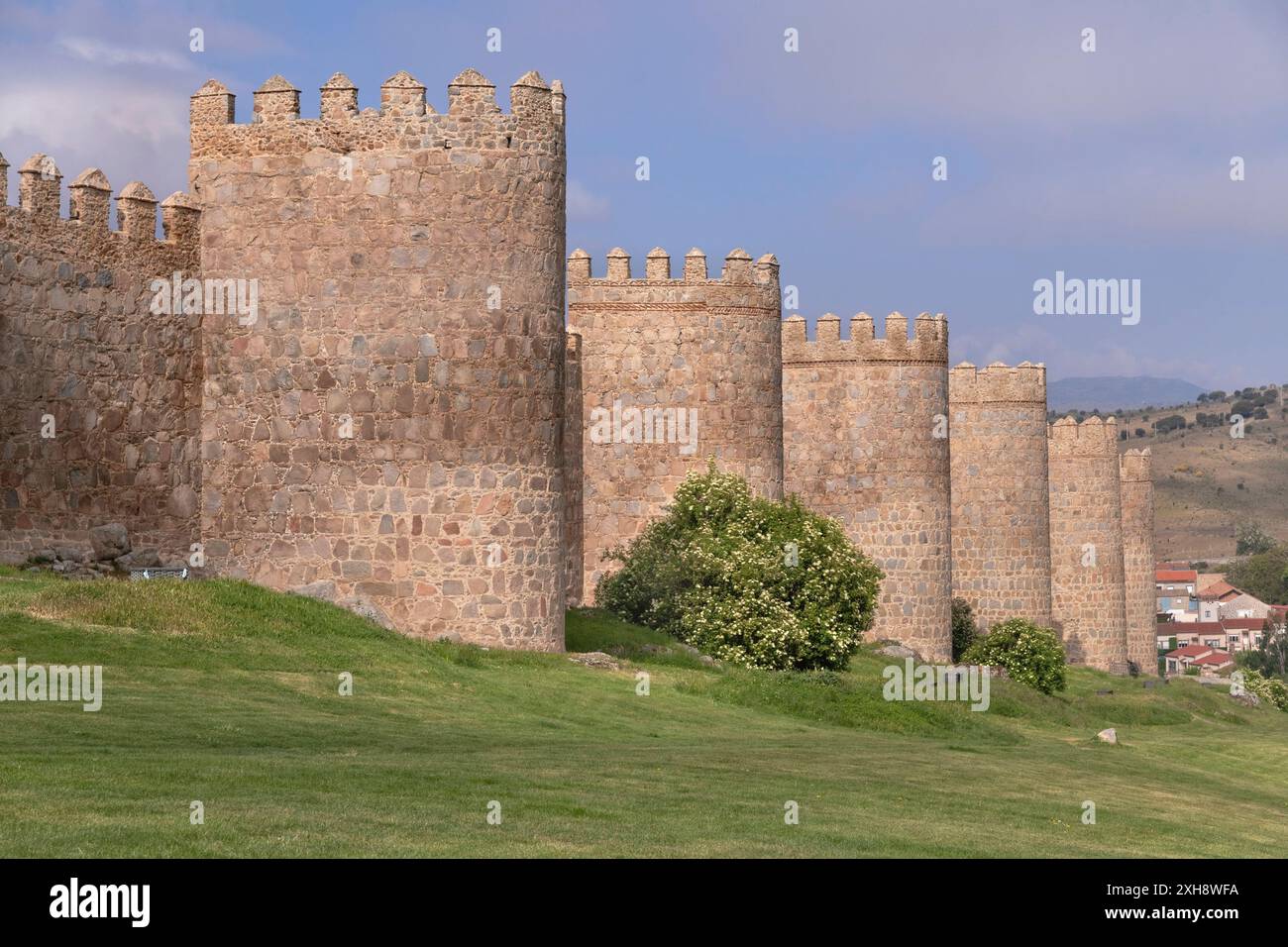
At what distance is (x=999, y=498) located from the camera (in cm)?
4791

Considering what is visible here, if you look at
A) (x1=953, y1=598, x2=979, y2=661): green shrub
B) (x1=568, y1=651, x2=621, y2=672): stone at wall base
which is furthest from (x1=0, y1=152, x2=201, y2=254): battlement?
(x1=953, y1=598, x2=979, y2=661): green shrub

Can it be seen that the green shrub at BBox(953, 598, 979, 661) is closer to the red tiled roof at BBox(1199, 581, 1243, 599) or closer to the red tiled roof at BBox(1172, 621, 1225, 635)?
the red tiled roof at BBox(1172, 621, 1225, 635)

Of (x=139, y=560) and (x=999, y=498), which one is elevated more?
(x=999, y=498)

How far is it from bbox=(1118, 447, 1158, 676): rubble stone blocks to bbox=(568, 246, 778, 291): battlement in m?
24.8

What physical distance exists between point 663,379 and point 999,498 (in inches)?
579

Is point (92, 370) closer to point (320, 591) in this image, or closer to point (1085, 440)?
point (320, 591)

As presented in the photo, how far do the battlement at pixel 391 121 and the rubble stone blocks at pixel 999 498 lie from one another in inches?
975

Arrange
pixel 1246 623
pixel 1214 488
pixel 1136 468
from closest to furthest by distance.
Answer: pixel 1136 468
pixel 1246 623
pixel 1214 488

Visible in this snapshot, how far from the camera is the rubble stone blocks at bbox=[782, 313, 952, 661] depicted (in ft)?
138

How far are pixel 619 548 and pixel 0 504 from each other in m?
14.3

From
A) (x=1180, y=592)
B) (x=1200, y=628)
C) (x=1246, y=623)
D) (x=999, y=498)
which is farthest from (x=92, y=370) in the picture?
(x=1180, y=592)
